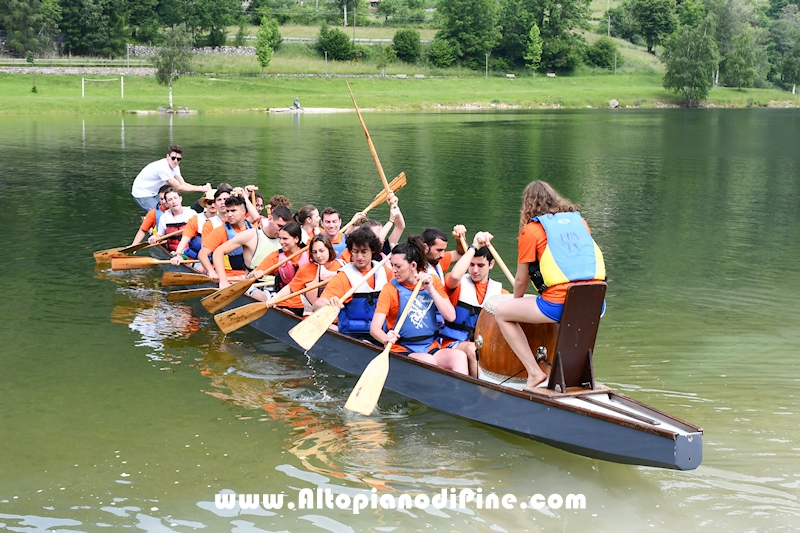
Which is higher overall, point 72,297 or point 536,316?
point 536,316

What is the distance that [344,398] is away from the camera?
8977 mm

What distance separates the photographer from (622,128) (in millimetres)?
50250

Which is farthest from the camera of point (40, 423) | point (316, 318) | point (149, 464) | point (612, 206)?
point (612, 206)

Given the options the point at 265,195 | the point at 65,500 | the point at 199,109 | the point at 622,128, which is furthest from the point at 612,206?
the point at 199,109

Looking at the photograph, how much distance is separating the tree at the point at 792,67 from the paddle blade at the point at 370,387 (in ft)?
355

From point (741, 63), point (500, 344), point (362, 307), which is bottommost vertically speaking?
point (362, 307)

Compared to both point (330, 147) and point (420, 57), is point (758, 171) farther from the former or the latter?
point (420, 57)

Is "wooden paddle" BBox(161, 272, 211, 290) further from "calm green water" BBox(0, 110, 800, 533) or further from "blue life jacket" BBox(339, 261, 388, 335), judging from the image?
"blue life jacket" BBox(339, 261, 388, 335)

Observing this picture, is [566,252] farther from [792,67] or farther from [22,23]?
[792,67]

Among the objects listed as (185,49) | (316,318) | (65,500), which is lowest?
(65,500)

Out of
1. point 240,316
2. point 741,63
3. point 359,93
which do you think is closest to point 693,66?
point 741,63

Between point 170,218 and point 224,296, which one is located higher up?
point 170,218

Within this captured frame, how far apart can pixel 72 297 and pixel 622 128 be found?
137 ft

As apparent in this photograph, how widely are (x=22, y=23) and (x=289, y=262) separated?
76.8 meters
